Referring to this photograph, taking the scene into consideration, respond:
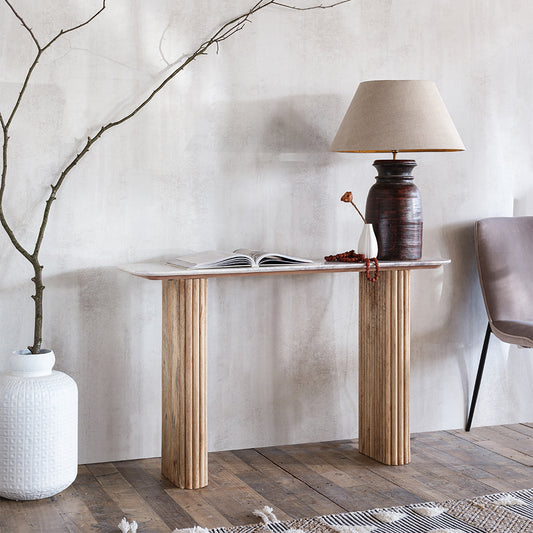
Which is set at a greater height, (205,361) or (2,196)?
(2,196)

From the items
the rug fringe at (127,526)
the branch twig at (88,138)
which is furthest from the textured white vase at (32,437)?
the rug fringe at (127,526)

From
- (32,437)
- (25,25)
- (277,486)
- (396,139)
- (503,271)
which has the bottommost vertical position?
(277,486)

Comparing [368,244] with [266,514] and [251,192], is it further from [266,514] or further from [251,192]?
[266,514]

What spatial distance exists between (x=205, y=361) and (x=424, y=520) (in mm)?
829

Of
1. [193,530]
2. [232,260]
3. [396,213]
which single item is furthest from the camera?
[396,213]

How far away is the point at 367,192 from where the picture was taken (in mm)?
3109

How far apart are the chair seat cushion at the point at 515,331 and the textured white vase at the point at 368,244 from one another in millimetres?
662

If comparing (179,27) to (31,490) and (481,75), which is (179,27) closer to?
(481,75)

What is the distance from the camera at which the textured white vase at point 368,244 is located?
270 centimetres

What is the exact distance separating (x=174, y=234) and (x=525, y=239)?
1.43 metres

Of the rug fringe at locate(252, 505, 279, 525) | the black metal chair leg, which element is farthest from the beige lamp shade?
the rug fringe at locate(252, 505, 279, 525)

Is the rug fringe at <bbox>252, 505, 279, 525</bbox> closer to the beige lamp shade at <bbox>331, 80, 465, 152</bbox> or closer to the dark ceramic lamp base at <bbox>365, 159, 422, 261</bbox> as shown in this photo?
the dark ceramic lamp base at <bbox>365, 159, 422, 261</bbox>

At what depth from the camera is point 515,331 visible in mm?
2953

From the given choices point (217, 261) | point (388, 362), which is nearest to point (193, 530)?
point (217, 261)
